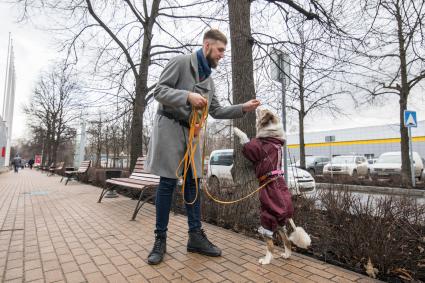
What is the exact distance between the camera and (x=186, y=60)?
105 inches

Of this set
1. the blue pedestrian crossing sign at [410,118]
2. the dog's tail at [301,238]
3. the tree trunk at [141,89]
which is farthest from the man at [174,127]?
the blue pedestrian crossing sign at [410,118]

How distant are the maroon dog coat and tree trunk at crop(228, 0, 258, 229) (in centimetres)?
201

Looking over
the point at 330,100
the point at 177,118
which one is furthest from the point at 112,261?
the point at 330,100

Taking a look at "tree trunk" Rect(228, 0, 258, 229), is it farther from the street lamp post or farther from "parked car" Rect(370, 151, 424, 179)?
"parked car" Rect(370, 151, 424, 179)

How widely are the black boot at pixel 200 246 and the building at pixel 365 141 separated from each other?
32.4 m

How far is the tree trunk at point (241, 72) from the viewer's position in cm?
483

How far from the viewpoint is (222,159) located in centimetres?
1388

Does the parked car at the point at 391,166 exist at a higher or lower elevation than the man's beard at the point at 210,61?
lower

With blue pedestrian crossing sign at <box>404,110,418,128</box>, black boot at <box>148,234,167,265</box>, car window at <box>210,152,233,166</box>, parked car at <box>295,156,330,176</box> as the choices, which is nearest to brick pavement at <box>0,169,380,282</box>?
black boot at <box>148,234,167,265</box>

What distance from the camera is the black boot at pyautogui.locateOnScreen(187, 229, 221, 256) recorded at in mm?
2734

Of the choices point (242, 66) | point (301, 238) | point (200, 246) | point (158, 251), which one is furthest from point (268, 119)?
point (242, 66)

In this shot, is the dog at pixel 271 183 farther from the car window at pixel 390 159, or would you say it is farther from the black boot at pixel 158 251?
the car window at pixel 390 159

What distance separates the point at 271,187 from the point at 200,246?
93 centimetres

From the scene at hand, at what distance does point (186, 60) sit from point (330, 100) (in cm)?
1171
